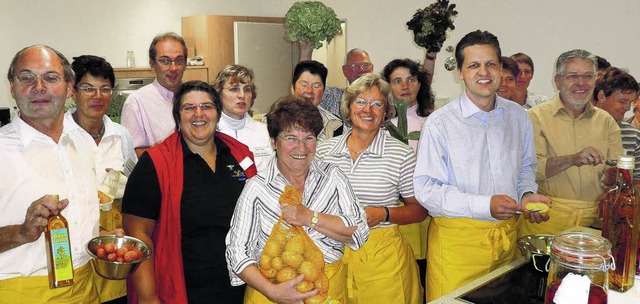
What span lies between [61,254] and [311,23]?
2268 millimetres

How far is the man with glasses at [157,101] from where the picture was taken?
3.42 metres

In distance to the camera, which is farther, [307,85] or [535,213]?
[307,85]

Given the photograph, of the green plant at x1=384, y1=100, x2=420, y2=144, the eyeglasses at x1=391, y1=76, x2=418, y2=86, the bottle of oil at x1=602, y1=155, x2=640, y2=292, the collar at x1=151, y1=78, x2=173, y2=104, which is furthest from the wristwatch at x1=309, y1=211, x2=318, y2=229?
the collar at x1=151, y1=78, x2=173, y2=104

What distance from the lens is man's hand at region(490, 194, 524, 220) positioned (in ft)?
6.72

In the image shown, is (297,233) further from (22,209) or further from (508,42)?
(508,42)

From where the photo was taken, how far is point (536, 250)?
Answer: 1.91 metres

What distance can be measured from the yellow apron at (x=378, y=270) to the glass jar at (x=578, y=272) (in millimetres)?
1006

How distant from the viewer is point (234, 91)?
2.95 meters

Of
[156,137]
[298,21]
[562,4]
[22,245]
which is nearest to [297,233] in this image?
[22,245]

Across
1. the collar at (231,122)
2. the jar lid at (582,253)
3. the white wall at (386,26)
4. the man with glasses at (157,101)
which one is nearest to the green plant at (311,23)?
the man with glasses at (157,101)

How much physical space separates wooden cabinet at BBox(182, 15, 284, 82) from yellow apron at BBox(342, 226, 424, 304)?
5.41m

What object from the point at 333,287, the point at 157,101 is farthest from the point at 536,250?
the point at 157,101

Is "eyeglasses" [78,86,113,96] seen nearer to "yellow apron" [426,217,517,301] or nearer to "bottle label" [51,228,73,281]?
"bottle label" [51,228,73,281]

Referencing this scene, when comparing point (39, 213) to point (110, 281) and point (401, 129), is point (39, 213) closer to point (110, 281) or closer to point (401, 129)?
point (110, 281)
